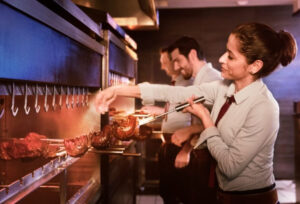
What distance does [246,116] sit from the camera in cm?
160

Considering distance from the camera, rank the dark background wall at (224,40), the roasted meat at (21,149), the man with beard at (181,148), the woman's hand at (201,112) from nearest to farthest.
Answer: the roasted meat at (21,149) < the woman's hand at (201,112) < the man with beard at (181,148) < the dark background wall at (224,40)

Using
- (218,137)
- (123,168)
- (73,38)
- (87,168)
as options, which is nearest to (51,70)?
(73,38)

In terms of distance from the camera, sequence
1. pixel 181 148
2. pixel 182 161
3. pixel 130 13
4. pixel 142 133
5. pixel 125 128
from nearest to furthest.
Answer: pixel 125 128, pixel 182 161, pixel 142 133, pixel 181 148, pixel 130 13

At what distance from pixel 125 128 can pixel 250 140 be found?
920mm

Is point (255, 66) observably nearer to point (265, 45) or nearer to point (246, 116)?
point (265, 45)

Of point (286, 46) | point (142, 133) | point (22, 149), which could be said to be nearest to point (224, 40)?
point (142, 133)

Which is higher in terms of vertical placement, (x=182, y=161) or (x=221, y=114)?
(x=221, y=114)

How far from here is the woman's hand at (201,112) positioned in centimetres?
170

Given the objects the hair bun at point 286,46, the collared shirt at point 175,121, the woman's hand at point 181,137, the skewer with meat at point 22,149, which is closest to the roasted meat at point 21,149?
the skewer with meat at point 22,149

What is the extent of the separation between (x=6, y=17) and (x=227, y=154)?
115 cm

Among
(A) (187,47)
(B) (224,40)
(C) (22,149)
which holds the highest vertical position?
(B) (224,40)

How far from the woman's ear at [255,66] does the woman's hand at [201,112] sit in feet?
1.04

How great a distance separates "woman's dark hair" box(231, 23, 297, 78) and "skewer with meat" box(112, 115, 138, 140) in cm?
89

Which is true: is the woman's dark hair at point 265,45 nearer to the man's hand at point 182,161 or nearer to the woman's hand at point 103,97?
the woman's hand at point 103,97
